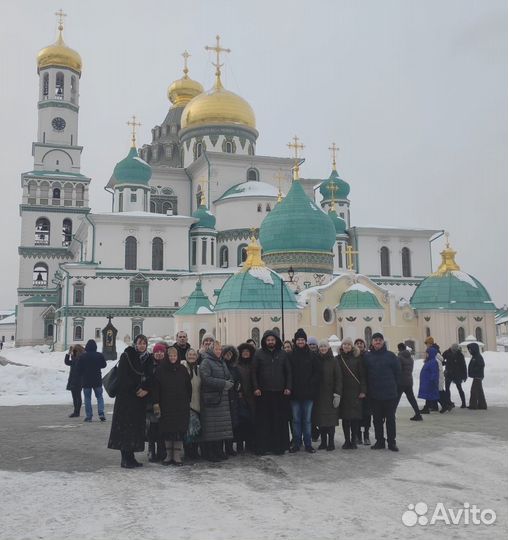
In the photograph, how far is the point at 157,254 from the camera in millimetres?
38438

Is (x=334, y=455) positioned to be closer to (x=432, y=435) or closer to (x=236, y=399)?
(x=236, y=399)

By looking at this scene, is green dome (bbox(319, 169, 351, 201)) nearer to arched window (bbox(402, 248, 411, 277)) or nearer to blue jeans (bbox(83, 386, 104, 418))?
arched window (bbox(402, 248, 411, 277))

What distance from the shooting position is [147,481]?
5980 mm

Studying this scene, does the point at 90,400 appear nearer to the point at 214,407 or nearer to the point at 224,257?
the point at 214,407

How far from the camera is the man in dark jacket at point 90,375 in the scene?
1054cm

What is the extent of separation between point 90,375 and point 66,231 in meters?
37.7

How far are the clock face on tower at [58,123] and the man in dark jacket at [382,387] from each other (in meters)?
43.6

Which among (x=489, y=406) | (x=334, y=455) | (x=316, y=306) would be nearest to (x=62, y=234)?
(x=316, y=306)

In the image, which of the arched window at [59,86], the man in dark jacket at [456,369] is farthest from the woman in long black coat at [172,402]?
the arched window at [59,86]

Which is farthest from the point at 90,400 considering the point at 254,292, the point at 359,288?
the point at 359,288

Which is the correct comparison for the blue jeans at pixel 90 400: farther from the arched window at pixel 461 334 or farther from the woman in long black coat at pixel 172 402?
the arched window at pixel 461 334

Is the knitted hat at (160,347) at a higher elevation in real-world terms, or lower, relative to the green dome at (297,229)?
lower

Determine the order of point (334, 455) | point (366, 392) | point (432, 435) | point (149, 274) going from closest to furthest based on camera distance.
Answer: point (334, 455) < point (366, 392) < point (432, 435) < point (149, 274)

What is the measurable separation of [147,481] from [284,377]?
2.23 m
